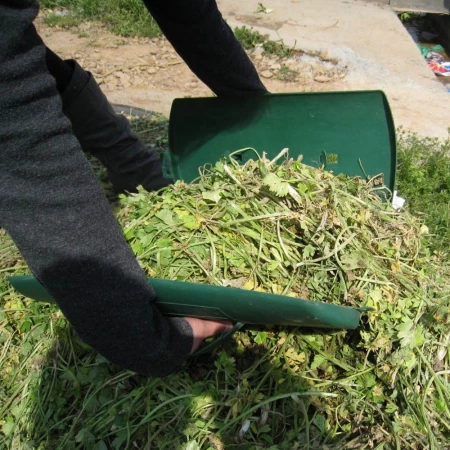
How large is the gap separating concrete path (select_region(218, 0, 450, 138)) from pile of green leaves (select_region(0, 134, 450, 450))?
1886 mm

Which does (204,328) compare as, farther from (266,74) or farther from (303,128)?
(266,74)

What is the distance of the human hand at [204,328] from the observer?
4.39 ft

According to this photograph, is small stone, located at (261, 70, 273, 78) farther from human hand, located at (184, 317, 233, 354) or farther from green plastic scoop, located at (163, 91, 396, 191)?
human hand, located at (184, 317, 233, 354)

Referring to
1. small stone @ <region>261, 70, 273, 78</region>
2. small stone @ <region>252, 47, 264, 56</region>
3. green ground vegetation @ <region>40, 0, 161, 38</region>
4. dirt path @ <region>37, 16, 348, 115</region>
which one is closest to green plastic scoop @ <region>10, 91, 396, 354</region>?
dirt path @ <region>37, 16, 348, 115</region>

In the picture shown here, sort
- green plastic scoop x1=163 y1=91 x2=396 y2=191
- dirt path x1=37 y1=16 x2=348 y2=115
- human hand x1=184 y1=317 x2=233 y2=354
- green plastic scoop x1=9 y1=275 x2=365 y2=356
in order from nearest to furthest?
green plastic scoop x1=9 y1=275 x2=365 y2=356, human hand x1=184 y1=317 x2=233 y2=354, green plastic scoop x1=163 y1=91 x2=396 y2=191, dirt path x1=37 y1=16 x2=348 y2=115

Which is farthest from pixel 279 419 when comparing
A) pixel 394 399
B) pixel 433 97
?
pixel 433 97

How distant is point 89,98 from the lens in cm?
219

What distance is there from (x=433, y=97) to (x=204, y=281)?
2743 millimetres

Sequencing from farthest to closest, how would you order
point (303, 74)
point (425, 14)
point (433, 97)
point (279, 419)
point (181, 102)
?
point (425, 14) → point (303, 74) → point (433, 97) → point (181, 102) → point (279, 419)

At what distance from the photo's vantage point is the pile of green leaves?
1.38 meters

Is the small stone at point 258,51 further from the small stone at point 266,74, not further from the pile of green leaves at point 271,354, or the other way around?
the pile of green leaves at point 271,354

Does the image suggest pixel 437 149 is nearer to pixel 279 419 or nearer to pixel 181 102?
pixel 181 102

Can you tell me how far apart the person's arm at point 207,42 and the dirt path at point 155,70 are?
1579 mm

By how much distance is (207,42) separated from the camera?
5.60ft
